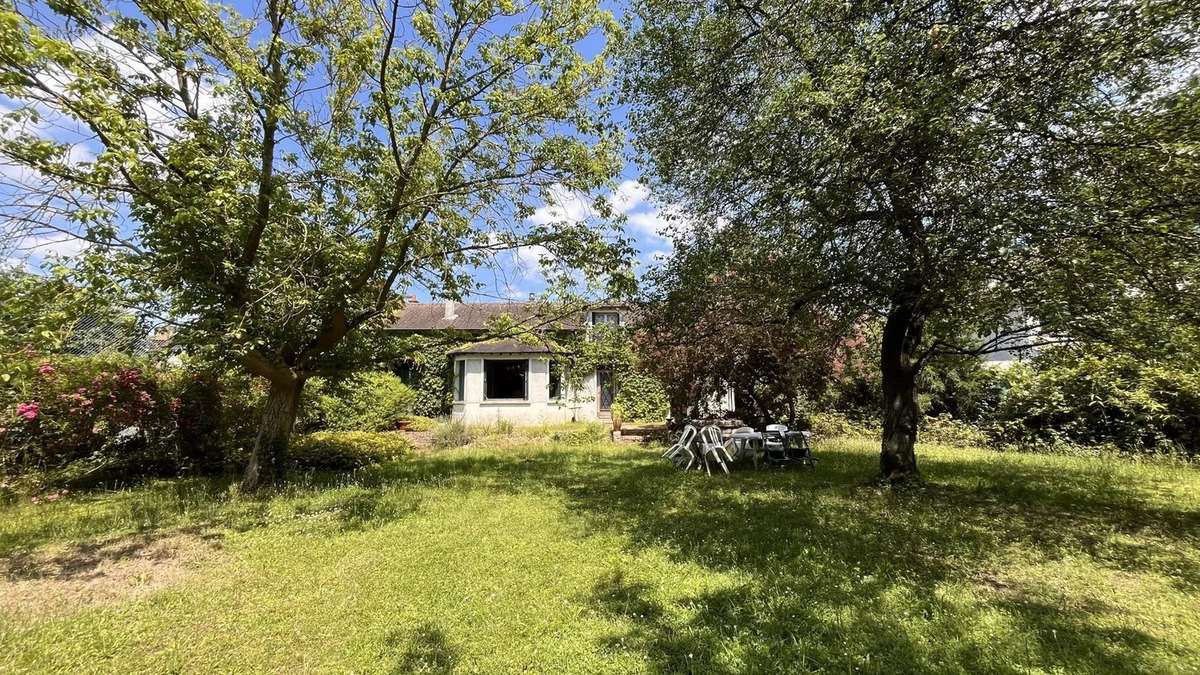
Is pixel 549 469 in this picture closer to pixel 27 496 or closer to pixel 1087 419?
pixel 27 496

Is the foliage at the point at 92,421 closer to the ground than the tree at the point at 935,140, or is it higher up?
closer to the ground

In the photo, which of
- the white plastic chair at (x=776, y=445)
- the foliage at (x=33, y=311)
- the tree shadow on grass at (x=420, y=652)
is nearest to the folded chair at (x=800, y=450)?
the white plastic chair at (x=776, y=445)

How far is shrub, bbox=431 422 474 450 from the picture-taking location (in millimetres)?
14578

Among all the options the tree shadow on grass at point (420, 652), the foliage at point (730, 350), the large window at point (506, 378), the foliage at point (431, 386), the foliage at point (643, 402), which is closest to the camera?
the tree shadow on grass at point (420, 652)

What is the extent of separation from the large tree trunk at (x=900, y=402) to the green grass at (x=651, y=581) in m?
0.55

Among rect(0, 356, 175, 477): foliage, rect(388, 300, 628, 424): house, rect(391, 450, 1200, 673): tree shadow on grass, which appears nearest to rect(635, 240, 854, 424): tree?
rect(391, 450, 1200, 673): tree shadow on grass

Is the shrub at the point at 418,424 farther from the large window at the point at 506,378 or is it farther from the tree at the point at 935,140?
the tree at the point at 935,140

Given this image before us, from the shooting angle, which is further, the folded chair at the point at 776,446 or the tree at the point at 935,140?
the folded chair at the point at 776,446

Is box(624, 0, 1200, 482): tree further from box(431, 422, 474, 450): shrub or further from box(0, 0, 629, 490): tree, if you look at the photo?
box(431, 422, 474, 450): shrub

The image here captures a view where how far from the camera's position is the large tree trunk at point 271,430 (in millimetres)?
8570

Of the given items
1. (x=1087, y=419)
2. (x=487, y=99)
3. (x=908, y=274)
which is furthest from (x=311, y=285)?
(x=1087, y=419)

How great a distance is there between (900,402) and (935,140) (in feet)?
14.7

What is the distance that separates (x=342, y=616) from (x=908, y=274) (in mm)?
6612

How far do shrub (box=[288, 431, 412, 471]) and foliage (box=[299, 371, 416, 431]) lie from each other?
1.73 meters
